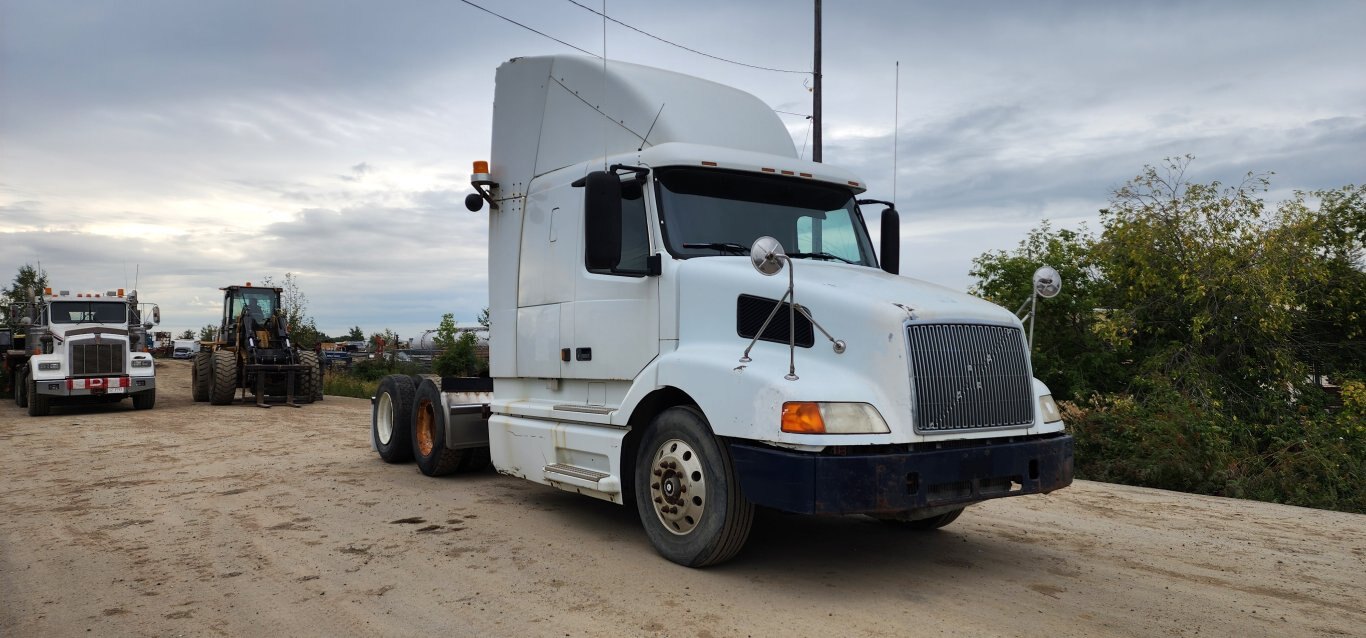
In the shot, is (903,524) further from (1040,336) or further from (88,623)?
(1040,336)

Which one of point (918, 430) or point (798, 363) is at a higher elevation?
point (798, 363)

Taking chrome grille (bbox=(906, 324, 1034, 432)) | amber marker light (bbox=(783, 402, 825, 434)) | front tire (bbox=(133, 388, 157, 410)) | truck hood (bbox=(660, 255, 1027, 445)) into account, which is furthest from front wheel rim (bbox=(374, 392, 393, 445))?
front tire (bbox=(133, 388, 157, 410))

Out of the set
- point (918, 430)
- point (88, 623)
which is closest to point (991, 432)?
point (918, 430)

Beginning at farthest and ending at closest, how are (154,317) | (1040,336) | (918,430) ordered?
(154,317) < (1040,336) < (918,430)

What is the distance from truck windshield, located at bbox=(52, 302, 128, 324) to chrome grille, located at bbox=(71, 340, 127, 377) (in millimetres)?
977

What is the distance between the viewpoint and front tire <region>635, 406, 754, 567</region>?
17.2ft

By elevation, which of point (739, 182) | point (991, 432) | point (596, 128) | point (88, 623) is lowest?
point (88, 623)

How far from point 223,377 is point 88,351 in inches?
104

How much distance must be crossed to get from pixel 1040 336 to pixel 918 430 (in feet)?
37.7

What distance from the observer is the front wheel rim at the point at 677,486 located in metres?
5.45

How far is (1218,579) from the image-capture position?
545 centimetres

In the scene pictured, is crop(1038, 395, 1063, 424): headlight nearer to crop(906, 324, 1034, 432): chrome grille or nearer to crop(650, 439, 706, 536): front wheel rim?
crop(906, 324, 1034, 432): chrome grille

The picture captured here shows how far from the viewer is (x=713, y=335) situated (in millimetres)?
5555

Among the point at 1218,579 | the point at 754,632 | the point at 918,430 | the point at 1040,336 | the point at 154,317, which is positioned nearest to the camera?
the point at 754,632
